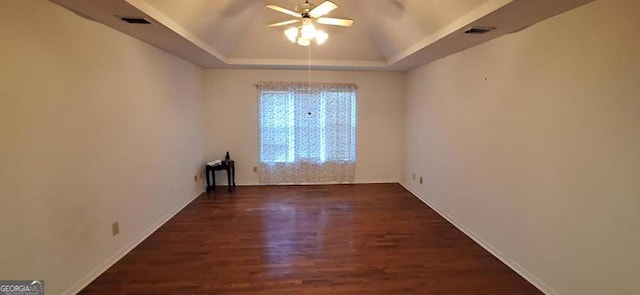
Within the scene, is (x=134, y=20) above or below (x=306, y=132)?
above

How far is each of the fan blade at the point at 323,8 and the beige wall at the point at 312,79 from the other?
2.98m

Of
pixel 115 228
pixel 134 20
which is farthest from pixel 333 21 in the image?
pixel 115 228

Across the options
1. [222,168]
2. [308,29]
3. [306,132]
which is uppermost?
[308,29]

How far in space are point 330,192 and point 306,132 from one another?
1.25 m

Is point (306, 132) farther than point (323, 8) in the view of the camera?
Yes

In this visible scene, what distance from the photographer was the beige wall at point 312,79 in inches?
243

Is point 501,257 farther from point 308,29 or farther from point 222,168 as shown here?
point 222,168

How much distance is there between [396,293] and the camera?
271 centimetres

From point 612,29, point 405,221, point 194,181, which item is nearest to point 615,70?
point 612,29

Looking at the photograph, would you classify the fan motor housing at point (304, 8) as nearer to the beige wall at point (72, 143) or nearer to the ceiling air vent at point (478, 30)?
the ceiling air vent at point (478, 30)

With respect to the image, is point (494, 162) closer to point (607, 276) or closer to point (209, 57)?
point (607, 276)

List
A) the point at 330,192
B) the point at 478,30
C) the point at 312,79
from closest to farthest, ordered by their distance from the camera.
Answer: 1. the point at 478,30
2. the point at 330,192
3. the point at 312,79

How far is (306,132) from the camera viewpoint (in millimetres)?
6379

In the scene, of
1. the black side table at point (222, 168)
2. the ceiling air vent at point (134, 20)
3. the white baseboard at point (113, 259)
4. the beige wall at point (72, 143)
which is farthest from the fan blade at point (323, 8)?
the black side table at point (222, 168)
